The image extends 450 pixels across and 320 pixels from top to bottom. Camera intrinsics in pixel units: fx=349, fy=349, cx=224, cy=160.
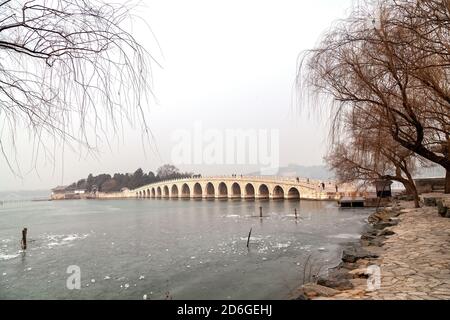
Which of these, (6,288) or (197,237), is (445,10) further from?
(197,237)

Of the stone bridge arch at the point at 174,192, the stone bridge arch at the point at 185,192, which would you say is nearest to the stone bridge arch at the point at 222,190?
the stone bridge arch at the point at 185,192

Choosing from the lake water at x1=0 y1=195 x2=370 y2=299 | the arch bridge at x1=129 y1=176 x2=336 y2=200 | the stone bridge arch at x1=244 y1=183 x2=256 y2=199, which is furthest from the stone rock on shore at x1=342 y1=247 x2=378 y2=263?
the stone bridge arch at x1=244 y1=183 x2=256 y2=199

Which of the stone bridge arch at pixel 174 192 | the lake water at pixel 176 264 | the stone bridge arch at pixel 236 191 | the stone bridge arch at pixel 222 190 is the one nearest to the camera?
the lake water at pixel 176 264

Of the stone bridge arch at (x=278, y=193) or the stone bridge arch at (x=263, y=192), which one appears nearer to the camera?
the stone bridge arch at (x=278, y=193)

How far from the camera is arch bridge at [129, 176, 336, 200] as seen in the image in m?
77.4

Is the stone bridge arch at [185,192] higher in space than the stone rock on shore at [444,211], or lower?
lower

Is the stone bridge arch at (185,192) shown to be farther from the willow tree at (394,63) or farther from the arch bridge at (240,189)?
the willow tree at (394,63)

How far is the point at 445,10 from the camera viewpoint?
4902mm

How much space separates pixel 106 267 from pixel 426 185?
33.4 metres

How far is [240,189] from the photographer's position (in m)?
102

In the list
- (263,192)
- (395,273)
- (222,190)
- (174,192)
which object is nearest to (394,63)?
(395,273)

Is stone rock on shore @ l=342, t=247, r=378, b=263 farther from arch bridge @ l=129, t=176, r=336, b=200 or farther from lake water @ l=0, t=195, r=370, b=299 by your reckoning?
arch bridge @ l=129, t=176, r=336, b=200

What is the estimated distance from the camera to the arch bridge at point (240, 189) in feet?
254
